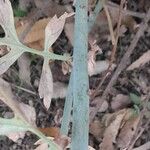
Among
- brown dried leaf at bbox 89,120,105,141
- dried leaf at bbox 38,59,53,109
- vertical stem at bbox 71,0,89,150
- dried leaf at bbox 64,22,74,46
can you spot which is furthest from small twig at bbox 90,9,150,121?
vertical stem at bbox 71,0,89,150

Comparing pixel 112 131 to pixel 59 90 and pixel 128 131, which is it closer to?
pixel 128 131

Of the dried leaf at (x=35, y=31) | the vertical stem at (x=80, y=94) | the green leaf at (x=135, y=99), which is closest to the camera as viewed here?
the vertical stem at (x=80, y=94)

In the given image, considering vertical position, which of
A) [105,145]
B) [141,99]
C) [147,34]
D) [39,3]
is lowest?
[105,145]

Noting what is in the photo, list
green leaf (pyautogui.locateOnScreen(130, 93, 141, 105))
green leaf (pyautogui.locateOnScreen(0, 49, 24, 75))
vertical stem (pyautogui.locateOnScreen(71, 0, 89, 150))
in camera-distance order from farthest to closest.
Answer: green leaf (pyautogui.locateOnScreen(130, 93, 141, 105)), green leaf (pyautogui.locateOnScreen(0, 49, 24, 75)), vertical stem (pyautogui.locateOnScreen(71, 0, 89, 150))

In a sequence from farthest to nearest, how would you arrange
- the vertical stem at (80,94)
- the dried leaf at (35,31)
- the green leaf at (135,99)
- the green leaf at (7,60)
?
the green leaf at (135,99) < the dried leaf at (35,31) < the green leaf at (7,60) < the vertical stem at (80,94)

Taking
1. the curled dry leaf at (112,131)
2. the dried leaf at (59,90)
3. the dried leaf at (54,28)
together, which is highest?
the dried leaf at (54,28)

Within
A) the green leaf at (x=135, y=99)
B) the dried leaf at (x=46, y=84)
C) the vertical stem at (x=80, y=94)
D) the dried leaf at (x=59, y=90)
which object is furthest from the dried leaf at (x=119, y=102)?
the vertical stem at (x=80, y=94)

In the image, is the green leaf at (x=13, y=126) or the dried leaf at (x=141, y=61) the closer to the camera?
the green leaf at (x=13, y=126)

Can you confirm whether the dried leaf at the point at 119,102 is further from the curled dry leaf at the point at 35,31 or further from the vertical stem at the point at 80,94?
the vertical stem at the point at 80,94

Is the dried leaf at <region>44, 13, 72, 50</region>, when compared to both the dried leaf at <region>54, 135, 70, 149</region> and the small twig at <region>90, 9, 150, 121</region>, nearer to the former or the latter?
the dried leaf at <region>54, 135, 70, 149</region>

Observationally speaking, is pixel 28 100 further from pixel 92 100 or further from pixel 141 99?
pixel 141 99

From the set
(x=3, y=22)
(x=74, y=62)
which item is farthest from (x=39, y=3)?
(x=74, y=62)
